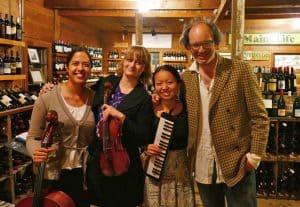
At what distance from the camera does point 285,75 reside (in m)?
4.16

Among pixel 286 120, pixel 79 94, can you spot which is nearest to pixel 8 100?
pixel 79 94

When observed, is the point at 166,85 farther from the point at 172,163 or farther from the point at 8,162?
the point at 8,162

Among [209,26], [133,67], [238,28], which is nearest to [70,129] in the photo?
[133,67]

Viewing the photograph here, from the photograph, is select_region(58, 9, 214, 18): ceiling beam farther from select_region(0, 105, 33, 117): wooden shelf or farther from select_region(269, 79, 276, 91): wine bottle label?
select_region(0, 105, 33, 117): wooden shelf

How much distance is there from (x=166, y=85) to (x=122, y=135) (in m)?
0.42

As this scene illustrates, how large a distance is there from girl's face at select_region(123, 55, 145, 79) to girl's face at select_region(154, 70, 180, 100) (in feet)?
0.61

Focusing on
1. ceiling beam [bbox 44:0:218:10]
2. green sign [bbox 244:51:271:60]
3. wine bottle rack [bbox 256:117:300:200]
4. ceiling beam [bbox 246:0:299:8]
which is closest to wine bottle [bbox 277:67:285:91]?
wine bottle rack [bbox 256:117:300:200]

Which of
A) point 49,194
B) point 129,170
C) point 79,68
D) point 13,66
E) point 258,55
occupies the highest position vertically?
point 258,55

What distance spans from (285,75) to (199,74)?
98.2 inches

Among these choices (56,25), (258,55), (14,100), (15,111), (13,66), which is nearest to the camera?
(15,111)

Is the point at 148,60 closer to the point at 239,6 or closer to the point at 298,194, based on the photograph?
the point at 239,6

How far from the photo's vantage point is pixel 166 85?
6.79 feet

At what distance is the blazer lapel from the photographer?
6.40 ft

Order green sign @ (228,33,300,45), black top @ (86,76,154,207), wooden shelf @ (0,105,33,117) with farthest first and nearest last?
1. green sign @ (228,33,300,45)
2. wooden shelf @ (0,105,33,117)
3. black top @ (86,76,154,207)
